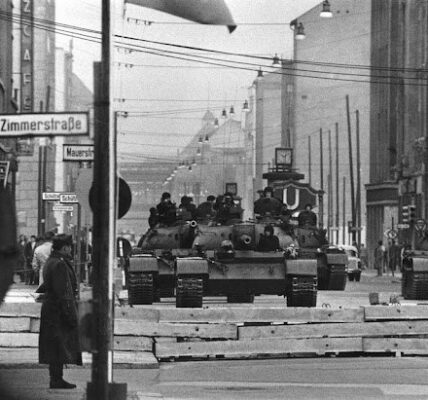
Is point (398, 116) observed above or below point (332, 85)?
below

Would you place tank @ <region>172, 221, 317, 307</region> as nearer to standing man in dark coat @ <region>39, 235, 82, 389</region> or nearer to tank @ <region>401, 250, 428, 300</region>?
tank @ <region>401, 250, 428, 300</region>

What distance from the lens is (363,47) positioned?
111875mm

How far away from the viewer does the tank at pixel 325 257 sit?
3397cm

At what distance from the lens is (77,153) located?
2302cm

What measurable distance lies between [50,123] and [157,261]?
65.8 feet

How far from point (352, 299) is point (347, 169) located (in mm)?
84854

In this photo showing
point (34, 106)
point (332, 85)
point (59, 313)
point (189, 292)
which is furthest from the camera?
point (332, 85)

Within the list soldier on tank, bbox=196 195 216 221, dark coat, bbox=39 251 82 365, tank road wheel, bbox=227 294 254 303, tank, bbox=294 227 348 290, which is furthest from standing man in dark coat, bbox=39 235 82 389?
tank, bbox=294 227 348 290

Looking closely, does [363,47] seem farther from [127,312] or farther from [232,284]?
[127,312]

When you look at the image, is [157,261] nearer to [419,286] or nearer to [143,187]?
[419,286]

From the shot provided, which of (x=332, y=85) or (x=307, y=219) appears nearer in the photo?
(x=307, y=219)

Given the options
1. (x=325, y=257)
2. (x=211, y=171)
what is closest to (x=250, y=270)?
(x=325, y=257)

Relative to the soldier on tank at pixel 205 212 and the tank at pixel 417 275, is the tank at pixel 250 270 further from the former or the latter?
the tank at pixel 417 275

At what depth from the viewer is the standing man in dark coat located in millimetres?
15766
